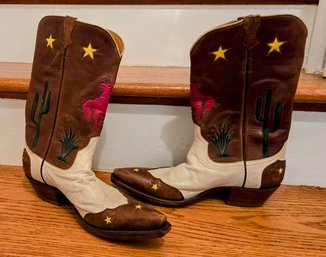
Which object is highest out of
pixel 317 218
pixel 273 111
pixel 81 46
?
pixel 81 46

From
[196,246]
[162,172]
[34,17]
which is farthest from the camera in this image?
[34,17]

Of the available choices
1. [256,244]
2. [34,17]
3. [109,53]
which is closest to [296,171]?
[256,244]

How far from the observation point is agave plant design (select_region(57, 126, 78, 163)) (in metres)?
0.60

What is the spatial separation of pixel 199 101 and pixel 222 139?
0.09 metres

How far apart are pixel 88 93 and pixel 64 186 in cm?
18

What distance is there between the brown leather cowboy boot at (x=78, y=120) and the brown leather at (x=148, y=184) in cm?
5

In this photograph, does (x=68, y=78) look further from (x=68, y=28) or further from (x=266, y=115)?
Answer: (x=266, y=115)

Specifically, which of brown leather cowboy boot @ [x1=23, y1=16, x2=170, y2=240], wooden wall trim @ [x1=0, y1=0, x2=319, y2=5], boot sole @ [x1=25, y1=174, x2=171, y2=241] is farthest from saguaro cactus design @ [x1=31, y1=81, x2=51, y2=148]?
wooden wall trim @ [x1=0, y1=0, x2=319, y2=5]

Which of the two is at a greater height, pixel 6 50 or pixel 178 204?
pixel 6 50

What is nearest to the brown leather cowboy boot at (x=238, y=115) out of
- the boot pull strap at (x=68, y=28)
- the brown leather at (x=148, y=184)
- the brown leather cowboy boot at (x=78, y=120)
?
the brown leather at (x=148, y=184)

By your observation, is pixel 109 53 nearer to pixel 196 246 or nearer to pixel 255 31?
pixel 255 31

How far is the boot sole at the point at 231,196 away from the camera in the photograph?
652 millimetres

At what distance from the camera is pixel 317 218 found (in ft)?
2.11

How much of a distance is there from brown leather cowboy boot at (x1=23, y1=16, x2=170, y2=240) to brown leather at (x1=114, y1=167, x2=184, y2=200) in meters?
0.05
